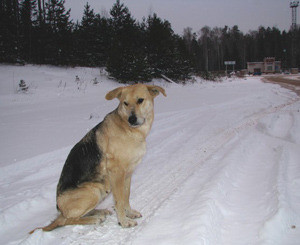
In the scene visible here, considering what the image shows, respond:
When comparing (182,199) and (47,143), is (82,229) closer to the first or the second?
(182,199)

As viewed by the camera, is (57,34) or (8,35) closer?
(8,35)

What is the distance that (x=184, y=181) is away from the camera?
3.79 meters

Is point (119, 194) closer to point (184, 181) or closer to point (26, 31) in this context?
point (184, 181)

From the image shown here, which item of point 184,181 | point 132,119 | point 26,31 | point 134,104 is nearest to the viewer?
point 132,119

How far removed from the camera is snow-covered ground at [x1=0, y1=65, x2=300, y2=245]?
2564 millimetres

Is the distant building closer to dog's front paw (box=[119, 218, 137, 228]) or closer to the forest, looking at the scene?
the forest

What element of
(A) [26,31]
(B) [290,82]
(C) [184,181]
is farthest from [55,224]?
(B) [290,82]

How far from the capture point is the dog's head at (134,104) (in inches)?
119

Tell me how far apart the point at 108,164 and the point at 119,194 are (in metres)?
0.39

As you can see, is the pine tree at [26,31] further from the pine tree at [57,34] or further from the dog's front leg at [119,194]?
the dog's front leg at [119,194]

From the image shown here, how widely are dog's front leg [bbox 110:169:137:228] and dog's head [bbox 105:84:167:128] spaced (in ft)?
2.12

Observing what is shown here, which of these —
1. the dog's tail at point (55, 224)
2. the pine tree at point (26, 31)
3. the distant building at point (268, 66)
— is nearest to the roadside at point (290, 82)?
the dog's tail at point (55, 224)

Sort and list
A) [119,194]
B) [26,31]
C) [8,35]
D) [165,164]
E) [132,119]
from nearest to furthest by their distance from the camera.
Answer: [119,194], [132,119], [165,164], [8,35], [26,31]

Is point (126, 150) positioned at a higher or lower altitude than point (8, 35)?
lower
